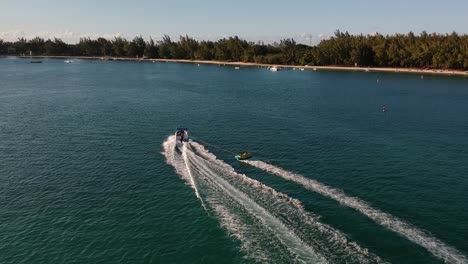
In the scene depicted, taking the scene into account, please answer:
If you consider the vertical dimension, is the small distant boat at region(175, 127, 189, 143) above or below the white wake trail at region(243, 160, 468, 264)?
above

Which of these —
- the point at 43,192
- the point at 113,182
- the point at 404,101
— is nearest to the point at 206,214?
the point at 113,182

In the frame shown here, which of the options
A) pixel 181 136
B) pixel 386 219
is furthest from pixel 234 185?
pixel 181 136

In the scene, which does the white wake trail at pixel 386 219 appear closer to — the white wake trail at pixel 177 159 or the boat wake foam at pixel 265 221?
the boat wake foam at pixel 265 221

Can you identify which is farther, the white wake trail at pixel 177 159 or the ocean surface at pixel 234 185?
the white wake trail at pixel 177 159

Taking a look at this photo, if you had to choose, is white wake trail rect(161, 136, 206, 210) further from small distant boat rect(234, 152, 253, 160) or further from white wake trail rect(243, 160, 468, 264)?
white wake trail rect(243, 160, 468, 264)

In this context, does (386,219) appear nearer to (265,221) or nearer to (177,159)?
(265,221)

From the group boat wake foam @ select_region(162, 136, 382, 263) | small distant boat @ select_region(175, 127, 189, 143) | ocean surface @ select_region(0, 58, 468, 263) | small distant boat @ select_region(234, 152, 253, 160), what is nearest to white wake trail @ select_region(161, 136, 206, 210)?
boat wake foam @ select_region(162, 136, 382, 263)

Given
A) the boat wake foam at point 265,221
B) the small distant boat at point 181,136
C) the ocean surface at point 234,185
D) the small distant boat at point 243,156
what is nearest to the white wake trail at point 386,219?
the ocean surface at point 234,185
